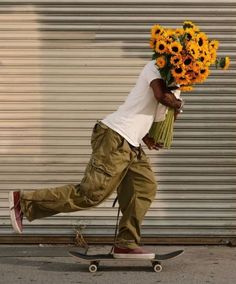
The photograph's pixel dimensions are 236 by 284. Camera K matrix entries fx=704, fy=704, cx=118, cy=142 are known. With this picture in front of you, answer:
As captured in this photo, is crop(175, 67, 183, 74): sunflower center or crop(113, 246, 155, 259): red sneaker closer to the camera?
crop(175, 67, 183, 74): sunflower center

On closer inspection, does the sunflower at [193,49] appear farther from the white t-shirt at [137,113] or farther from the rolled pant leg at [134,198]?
the rolled pant leg at [134,198]

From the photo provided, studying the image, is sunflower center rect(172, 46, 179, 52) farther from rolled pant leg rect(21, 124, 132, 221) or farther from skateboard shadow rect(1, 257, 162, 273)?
skateboard shadow rect(1, 257, 162, 273)

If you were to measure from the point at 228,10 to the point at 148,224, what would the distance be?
2.02m

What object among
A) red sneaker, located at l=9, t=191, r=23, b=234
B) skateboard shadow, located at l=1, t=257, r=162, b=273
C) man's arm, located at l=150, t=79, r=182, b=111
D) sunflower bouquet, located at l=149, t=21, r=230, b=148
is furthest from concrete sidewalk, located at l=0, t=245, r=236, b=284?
sunflower bouquet, located at l=149, t=21, r=230, b=148

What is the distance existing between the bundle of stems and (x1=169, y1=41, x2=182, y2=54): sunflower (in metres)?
0.54

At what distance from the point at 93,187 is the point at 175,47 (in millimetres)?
1170

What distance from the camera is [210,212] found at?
6.24 metres

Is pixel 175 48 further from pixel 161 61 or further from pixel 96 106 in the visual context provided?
pixel 96 106

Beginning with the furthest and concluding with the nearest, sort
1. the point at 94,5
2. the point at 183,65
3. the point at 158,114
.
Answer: the point at 94,5 < the point at 158,114 < the point at 183,65

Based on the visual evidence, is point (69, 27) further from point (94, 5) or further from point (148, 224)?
point (148, 224)

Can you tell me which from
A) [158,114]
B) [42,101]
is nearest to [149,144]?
[158,114]

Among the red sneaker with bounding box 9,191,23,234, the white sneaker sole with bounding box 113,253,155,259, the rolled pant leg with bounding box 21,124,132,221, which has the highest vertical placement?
the rolled pant leg with bounding box 21,124,132,221

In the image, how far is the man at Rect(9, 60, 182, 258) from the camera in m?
5.17

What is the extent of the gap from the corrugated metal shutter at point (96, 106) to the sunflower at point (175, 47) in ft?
4.04
